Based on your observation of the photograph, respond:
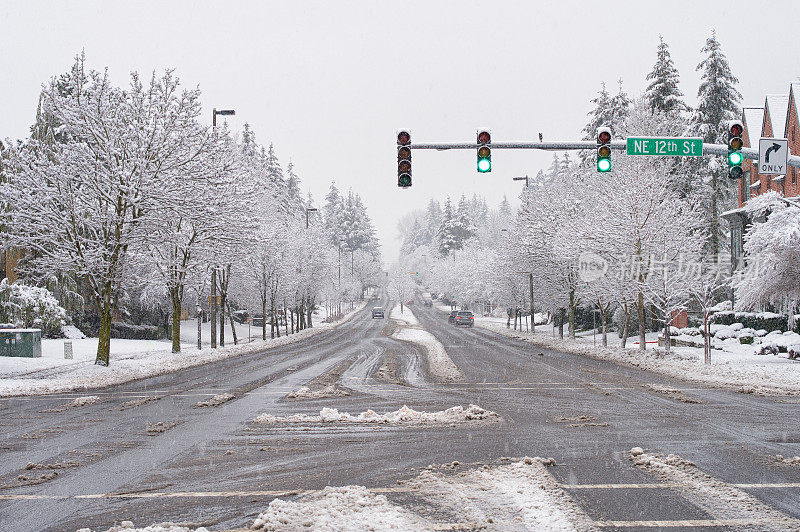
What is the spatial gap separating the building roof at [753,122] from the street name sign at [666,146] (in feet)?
111

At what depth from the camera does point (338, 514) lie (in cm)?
580

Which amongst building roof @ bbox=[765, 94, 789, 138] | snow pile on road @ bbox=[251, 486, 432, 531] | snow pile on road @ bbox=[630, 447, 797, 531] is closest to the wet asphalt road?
snow pile on road @ bbox=[630, 447, 797, 531]

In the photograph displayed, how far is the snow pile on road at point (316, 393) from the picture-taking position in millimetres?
14234

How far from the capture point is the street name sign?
1359cm

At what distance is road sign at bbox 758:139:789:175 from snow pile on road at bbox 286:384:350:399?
403 inches

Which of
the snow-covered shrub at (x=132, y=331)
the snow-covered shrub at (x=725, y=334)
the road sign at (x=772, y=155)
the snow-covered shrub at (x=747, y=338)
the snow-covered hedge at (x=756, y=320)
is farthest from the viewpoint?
the snow-covered shrub at (x=132, y=331)

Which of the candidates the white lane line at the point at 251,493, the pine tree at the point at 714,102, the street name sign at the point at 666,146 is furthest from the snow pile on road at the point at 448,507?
the pine tree at the point at 714,102

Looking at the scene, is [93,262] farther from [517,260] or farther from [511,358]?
[517,260]

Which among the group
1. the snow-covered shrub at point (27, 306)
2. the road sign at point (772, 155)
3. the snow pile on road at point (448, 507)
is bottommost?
the snow pile on road at point (448, 507)

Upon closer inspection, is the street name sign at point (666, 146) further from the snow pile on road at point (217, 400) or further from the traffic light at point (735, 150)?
the snow pile on road at point (217, 400)

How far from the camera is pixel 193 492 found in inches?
265

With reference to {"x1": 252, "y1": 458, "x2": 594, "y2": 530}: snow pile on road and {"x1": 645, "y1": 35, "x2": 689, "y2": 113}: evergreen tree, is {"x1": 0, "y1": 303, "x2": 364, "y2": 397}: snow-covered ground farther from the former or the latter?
{"x1": 645, "y1": 35, "x2": 689, "y2": 113}: evergreen tree

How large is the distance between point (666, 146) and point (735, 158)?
145 cm

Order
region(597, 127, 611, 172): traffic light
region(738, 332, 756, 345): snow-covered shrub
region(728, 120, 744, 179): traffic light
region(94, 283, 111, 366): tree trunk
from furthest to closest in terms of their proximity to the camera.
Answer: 1. region(738, 332, 756, 345): snow-covered shrub
2. region(94, 283, 111, 366): tree trunk
3. region(597, 127, 611, 172): traffic light
4. region(728, 120, 744, 179): traffic light
